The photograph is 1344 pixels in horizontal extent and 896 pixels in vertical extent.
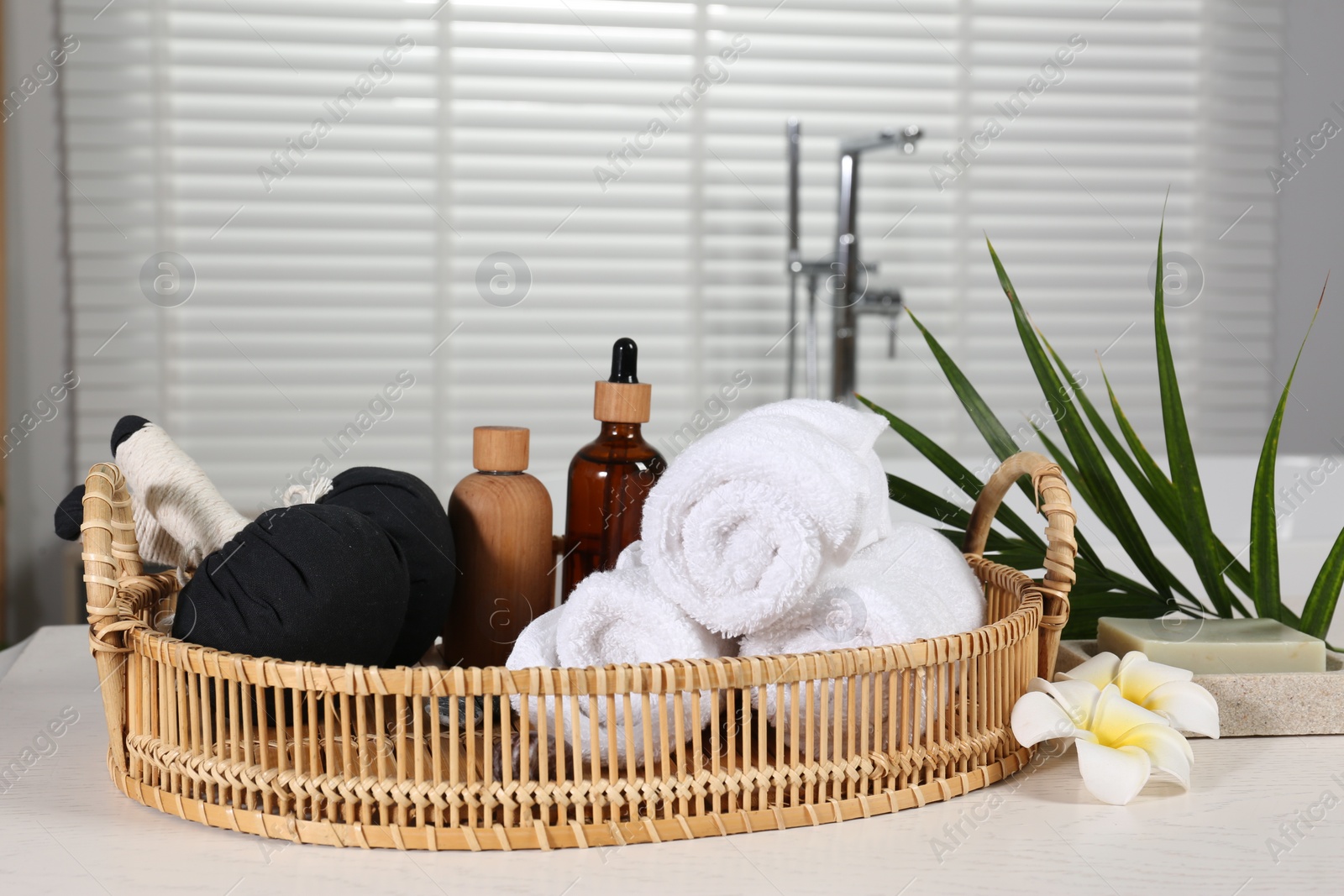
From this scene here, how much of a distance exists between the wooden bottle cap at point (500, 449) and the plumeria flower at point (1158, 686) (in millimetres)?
327

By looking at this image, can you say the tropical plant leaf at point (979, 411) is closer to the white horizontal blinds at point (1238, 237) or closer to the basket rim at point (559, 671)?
the basket rim at point (559, 671)

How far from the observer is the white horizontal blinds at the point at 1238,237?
2.06 m

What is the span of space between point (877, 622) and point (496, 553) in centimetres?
23

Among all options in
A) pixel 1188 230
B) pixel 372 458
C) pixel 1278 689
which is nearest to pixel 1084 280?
pixel 1188 230

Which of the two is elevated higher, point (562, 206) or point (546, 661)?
point (562, 206)

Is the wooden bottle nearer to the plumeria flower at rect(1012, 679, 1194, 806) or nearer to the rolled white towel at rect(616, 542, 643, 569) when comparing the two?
the rolled white towel at rect(616, 542, 643, 569)

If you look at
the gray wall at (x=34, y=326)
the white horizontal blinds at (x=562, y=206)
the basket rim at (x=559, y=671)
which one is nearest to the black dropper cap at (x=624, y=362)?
the basket rim at (x=559, y=671)

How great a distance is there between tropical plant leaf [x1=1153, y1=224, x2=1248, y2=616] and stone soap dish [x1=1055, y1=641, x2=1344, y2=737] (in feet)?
0.29

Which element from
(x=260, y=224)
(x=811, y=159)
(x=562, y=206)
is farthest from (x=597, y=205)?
(x=260, y=224)

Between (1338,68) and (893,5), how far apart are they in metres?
0.90

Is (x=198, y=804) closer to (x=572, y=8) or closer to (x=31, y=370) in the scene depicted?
(x=31, y=370)

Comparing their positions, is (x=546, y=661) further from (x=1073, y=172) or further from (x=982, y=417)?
(x=1073, y=172)

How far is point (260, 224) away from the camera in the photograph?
5.90ft

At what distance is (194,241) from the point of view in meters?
1.78
